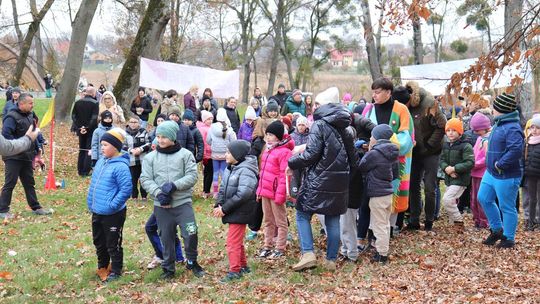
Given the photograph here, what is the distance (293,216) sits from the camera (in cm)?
1080

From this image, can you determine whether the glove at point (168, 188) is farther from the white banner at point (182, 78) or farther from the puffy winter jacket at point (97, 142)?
the white banner at point (182, 78)

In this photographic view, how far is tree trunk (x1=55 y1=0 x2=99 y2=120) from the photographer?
71.4 ft

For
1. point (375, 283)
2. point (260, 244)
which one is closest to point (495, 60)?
point (375, 283)

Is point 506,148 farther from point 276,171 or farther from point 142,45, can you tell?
point 142,45

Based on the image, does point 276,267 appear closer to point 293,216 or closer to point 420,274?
point 420,274

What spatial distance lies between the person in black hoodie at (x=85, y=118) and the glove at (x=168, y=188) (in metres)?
8.19

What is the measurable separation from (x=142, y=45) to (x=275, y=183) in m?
14.1

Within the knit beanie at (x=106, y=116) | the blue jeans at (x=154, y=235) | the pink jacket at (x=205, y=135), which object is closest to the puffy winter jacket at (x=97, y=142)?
the knit beanie at (x=106, y=116)

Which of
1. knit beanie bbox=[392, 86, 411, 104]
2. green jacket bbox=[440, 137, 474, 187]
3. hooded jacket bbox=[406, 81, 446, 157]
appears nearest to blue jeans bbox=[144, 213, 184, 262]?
knit beanie bbox=[392, 86, 411, 104]

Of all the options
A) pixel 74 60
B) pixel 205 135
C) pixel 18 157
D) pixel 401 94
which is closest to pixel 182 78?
pixel 74 60

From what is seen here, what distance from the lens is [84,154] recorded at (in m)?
14.7

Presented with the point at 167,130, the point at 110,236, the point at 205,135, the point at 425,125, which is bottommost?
the point at 110,236

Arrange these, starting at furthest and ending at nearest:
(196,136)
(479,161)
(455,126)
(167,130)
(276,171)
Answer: (196,136)
(479,161)
(455,126)
(276,171)
(167,130)

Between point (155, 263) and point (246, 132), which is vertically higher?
point (246, 132)
